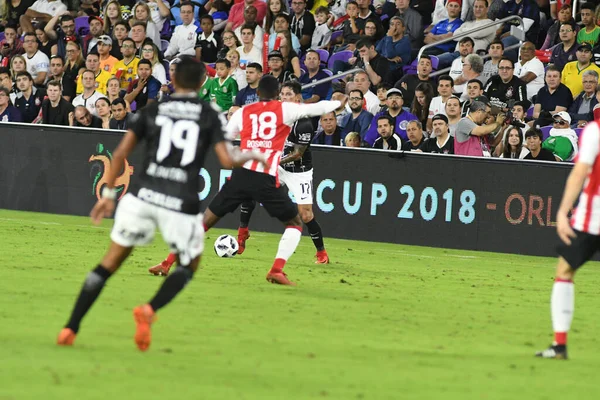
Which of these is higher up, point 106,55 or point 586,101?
point 106,55

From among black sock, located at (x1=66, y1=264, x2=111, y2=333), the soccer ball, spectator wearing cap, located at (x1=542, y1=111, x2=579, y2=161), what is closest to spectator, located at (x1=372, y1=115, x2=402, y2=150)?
spectator wearing cap, located at (x1=542, y1=111, x2=579, y2=161)

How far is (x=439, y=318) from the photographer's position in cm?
1027

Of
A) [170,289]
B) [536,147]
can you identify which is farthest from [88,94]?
[170,289]

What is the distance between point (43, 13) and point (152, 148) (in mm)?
19768

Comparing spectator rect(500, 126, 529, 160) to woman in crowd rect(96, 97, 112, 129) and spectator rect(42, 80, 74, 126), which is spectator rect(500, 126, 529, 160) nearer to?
woman in crowd rect(96, 97, 112, 129)

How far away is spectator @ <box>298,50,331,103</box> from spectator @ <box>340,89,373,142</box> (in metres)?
1.84

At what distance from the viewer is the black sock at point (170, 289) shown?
7.76m

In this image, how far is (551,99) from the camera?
755 inches

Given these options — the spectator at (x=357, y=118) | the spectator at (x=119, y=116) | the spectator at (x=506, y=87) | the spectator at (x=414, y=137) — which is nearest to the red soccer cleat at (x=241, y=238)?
the spectator at (x=414, y=137)

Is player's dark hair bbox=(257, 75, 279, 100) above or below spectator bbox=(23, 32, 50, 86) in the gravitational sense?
below

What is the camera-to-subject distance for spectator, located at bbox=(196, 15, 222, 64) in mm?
→ 23797

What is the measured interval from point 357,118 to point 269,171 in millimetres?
8024

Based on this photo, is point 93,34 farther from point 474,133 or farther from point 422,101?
point 474,133

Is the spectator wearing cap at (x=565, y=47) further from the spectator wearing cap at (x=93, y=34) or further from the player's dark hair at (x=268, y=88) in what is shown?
the spectator wearing cap at (x=93, y=34)
